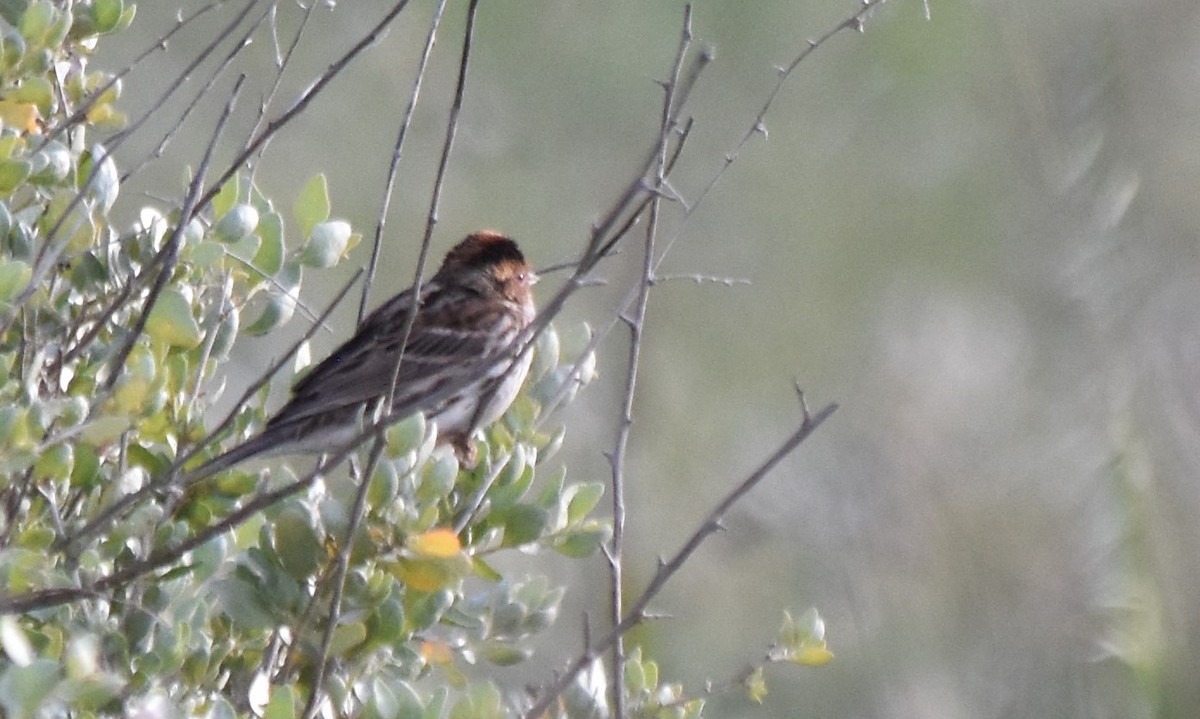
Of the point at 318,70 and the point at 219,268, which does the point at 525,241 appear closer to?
the point at 318,70

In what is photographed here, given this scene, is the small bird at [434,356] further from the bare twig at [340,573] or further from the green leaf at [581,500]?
the bare twig at [340,573]

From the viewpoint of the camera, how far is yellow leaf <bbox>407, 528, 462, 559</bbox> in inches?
90.6

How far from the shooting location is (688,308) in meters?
8.30

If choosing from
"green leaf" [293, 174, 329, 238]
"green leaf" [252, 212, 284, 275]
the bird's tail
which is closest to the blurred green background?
the bird's tail

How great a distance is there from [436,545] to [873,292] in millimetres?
6447

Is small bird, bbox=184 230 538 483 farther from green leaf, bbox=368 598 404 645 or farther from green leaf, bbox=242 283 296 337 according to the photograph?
green leaf, bbox=368 598 404 645

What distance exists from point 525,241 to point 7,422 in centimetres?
595

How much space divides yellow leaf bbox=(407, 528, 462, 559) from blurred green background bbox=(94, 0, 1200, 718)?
2428 millimetres

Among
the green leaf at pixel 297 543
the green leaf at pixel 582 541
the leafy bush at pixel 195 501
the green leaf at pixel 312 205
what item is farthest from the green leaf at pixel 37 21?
the green leaf at pixel 582 541

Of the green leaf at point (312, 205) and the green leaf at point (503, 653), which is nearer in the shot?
the green leaf at point (503, 653)

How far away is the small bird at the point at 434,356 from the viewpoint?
4.14 metres

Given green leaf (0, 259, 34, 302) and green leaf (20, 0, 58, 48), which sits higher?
green leaf (20, 0, 58, 48)

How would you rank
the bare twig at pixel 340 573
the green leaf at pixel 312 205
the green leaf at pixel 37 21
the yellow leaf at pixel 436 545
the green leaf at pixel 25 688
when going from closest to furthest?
the green leaf at pixel 25 688
the bare twig at pixel 340 573
the yellow leaf at pixel 436 545
the green leaf at pixel 37 21
the green leaf at pixel 312 205

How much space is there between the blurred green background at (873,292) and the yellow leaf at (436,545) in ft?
7.97
